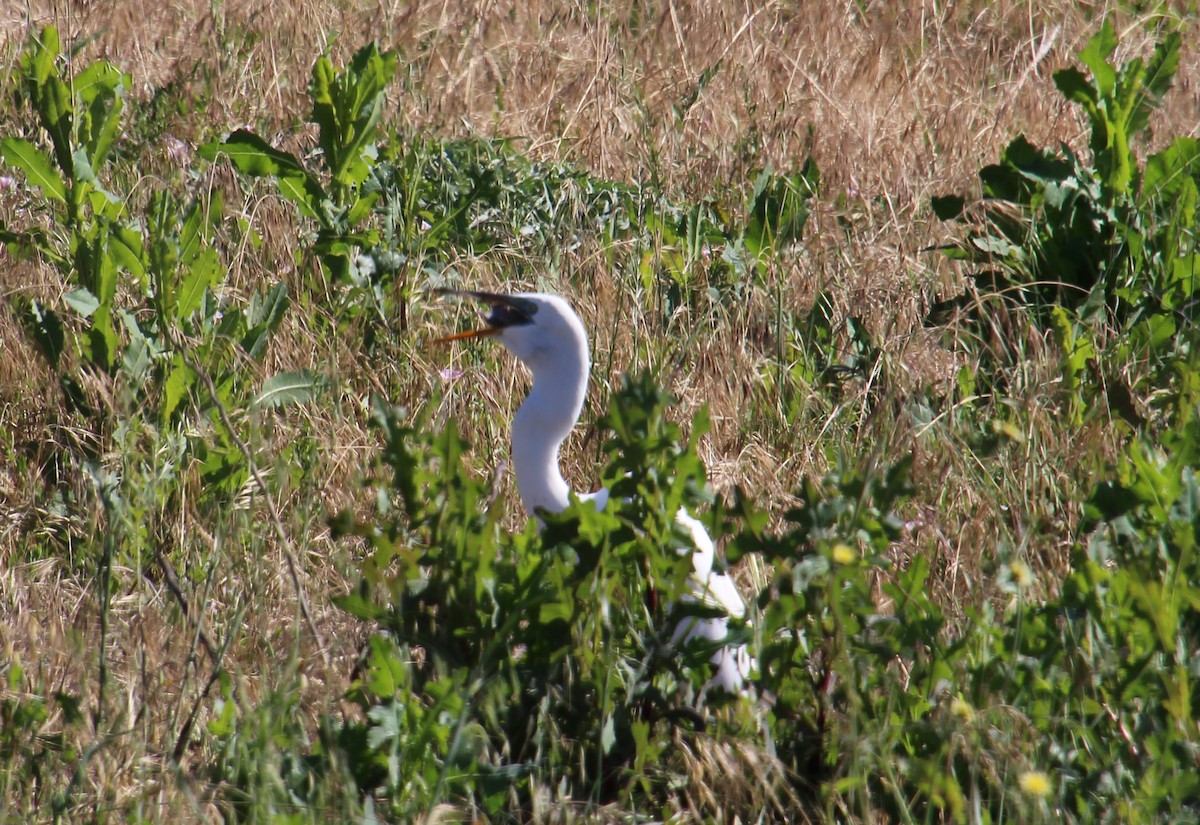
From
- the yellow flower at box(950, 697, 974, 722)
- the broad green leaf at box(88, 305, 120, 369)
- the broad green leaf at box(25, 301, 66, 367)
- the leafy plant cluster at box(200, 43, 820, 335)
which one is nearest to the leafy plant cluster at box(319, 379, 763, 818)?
the yellow flower at box(950, 697, 974, 722)

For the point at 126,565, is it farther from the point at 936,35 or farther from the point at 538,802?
the point at 936,35

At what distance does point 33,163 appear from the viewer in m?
3.01

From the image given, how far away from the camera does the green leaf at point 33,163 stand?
300 cm

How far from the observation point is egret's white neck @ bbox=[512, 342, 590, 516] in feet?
8.34

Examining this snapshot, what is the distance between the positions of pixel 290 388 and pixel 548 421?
887 millimetres

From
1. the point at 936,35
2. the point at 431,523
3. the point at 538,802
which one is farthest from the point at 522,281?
the point at 936,35

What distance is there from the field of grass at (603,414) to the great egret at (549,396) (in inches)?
6.4

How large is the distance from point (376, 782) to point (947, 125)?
389cm

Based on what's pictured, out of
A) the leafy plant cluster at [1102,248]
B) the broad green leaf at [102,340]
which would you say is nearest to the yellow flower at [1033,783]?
the leafy plant cluster at [1102,248]

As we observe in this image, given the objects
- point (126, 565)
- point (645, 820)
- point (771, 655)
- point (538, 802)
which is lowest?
point (126, 565)

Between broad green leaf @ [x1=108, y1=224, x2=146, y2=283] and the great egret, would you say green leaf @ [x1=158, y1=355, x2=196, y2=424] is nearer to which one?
broad green leaf @ [x1=108, y1=224, x2=146, y2=283]

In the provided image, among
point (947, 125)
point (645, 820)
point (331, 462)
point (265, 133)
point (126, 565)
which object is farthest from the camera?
point (947, 125)

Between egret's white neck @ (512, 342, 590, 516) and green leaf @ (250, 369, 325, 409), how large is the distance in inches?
31.4

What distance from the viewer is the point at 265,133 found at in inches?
183
